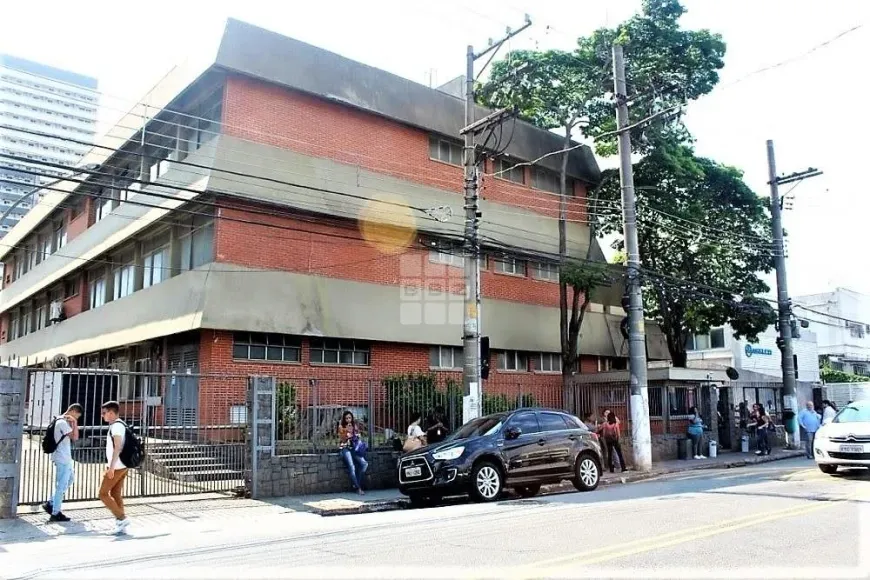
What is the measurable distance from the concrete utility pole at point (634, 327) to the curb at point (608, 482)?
85 centimetres

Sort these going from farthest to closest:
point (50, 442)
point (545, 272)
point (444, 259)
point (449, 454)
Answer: point (545, 272), point (444, 259), point (449, 454), point (50, 442)

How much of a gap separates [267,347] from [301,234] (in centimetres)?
320

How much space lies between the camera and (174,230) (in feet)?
70.9

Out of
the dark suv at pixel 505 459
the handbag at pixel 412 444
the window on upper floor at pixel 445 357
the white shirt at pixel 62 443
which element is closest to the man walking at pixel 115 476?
the white shirt at pixel 62 443

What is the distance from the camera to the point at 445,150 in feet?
82.1

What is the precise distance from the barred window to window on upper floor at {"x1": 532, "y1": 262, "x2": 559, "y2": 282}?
10192mm

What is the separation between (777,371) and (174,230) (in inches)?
1421

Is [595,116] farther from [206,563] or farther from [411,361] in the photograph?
[206,563]

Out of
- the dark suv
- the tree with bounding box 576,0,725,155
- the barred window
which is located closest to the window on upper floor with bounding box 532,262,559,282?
the tree with bounding box 576,0,725,155

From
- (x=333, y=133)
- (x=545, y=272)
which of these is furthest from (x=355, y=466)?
(x=545, y=272)

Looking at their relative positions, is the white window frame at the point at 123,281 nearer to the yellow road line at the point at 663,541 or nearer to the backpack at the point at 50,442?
the backpack at the point at 50,442

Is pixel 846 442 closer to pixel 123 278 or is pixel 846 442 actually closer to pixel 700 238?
pixel 700 238

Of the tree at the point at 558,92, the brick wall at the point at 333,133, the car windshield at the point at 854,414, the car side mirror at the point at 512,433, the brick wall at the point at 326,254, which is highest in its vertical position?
the tree at the point at 558,92

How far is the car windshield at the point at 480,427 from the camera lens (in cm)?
1383
